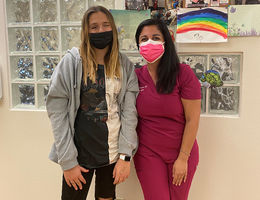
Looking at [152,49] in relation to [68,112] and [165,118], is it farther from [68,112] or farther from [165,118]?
[68,112]

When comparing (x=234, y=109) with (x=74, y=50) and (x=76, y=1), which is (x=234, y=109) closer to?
(x=74, y=50)

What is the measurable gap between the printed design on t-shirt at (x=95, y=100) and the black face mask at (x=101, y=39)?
0.13m

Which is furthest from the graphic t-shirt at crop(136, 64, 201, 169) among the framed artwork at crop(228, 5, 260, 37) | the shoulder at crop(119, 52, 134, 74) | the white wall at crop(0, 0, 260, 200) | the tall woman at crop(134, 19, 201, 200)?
Result: the framed artwork at crop(228, 5, 260, 37)

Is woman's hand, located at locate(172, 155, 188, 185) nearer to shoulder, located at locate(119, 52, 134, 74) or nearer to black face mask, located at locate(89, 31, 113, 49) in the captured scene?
shoulder, located at locate(119, 52, 134, 74)

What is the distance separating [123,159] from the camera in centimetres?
129

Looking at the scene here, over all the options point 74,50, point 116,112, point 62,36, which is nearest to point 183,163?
point 116,112

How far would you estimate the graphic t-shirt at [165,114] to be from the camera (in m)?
1.25

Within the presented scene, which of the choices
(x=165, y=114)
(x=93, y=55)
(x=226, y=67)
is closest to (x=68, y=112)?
(x=93, y=55)

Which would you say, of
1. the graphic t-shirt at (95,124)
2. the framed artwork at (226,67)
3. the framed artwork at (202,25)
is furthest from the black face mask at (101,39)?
the framed artwork at (226,67)

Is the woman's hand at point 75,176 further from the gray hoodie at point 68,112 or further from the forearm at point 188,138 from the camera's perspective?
the forearm at point 188,138

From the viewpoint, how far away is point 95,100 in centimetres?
126

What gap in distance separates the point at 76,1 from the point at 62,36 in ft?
0.86

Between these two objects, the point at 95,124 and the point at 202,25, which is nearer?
the point at 95,124

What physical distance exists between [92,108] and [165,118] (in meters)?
0.39
